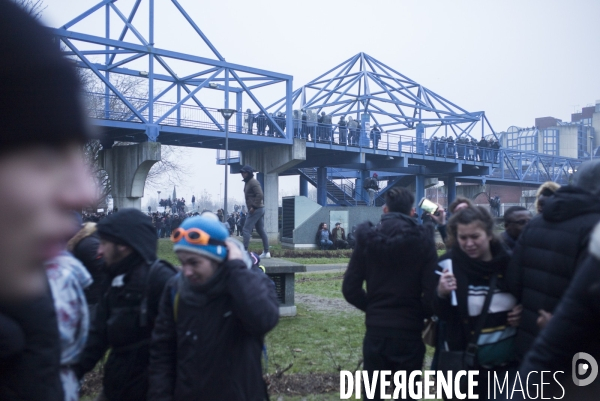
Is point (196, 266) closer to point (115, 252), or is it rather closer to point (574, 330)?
point (115, 252)

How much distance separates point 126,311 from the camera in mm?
3359

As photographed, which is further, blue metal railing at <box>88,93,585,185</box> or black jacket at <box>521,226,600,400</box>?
blue metal railing at <box>88,93,585,185</box>

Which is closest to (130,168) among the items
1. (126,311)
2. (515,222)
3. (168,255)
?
(168,255)

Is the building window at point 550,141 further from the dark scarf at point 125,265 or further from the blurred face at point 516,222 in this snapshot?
the dark scarf at point 125,265

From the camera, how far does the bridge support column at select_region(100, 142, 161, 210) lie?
970 inches

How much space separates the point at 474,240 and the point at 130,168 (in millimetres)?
23272

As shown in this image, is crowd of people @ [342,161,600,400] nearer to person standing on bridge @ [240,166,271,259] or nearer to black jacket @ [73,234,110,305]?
black jacket @ [73,234,110,305]

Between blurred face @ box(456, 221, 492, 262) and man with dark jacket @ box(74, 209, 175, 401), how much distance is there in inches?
77.4

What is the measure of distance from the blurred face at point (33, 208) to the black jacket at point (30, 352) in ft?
0.64

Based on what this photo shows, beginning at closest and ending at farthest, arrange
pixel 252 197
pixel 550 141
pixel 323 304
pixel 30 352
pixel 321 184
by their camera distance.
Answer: pixel 30 352 → pixel 323 304 → pixel 252 197 → pixel 321 184 → pixel 550 141

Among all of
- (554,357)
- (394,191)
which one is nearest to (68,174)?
(554,357)

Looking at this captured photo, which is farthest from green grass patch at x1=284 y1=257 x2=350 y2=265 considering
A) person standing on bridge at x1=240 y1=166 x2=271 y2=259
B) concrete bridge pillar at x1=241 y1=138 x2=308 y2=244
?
concrete bridge pillar at x1=241 y1=138 x2=308 y2=244

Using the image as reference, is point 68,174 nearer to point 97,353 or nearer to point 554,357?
point 554,357

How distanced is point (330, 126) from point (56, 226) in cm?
3282
